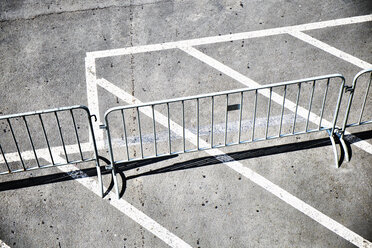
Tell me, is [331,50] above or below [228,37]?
below

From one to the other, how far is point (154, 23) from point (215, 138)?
3337mm

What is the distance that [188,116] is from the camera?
736 centimetres

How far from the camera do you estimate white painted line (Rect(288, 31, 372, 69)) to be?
8070 mm

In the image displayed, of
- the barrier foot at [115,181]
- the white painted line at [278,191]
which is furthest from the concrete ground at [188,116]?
the barrier foot at [115,181]

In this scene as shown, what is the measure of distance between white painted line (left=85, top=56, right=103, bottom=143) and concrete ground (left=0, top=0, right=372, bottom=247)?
0.03 metres

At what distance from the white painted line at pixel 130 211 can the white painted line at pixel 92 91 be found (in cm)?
75

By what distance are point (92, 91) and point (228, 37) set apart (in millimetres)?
2989

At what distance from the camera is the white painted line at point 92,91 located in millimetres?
7281

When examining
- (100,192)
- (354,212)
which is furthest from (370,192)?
(100,192)

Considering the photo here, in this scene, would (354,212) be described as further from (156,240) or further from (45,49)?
(45,49)

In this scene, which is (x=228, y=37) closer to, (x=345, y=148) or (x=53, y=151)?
(x=345, y=148)

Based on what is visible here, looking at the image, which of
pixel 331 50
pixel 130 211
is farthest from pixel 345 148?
pixel 130 211

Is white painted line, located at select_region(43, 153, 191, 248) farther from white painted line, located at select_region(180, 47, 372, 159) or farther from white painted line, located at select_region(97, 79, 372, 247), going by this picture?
white painted line, located at select_region(180, 47, 372, 159)

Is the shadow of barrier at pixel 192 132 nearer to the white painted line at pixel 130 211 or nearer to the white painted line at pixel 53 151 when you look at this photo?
the white painted line at pixel 53 151
